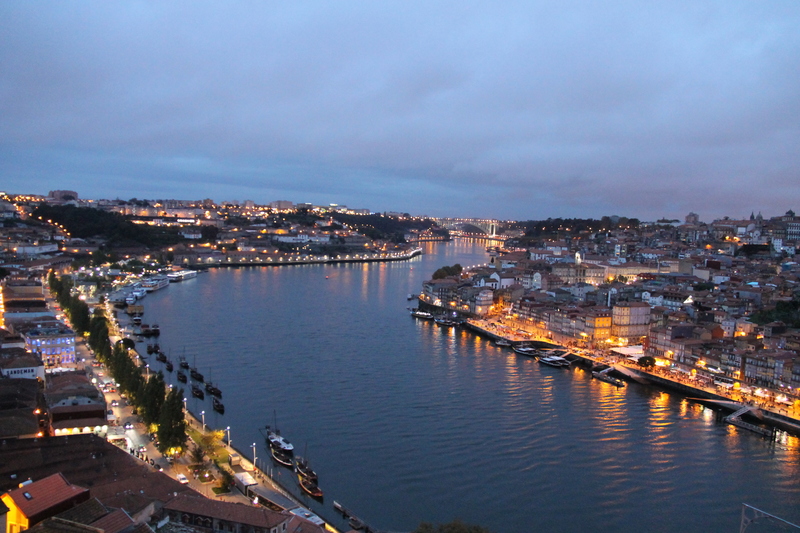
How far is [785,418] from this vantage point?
7125 millimetres

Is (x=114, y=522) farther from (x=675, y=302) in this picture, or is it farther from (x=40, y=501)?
(x=675, y=302)

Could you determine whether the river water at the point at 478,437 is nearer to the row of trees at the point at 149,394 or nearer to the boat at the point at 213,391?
the boat at the point at 213,391

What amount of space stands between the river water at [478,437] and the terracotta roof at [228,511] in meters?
1.21

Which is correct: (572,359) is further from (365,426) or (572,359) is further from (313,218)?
(313,218)

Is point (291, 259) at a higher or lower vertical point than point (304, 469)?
higher

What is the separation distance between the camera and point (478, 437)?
20.7 feet

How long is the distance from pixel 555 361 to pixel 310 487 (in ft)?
20.3

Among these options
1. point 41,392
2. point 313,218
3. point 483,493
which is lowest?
point 483,493

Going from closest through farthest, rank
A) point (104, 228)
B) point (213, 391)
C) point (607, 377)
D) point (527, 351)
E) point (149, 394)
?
point (149, 394)
point (213, 391)
point (607, 377)
point (527, 351)
point (104, 228)

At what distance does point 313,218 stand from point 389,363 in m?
35.1

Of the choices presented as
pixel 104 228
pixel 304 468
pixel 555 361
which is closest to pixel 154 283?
pixel 104 228

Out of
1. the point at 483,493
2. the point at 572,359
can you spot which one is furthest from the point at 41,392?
the point at 572,359

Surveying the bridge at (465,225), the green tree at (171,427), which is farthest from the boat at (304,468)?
the bridge at (465,225)

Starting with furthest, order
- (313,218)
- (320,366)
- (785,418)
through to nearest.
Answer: (313,218)
(320,366)
(785,418)
